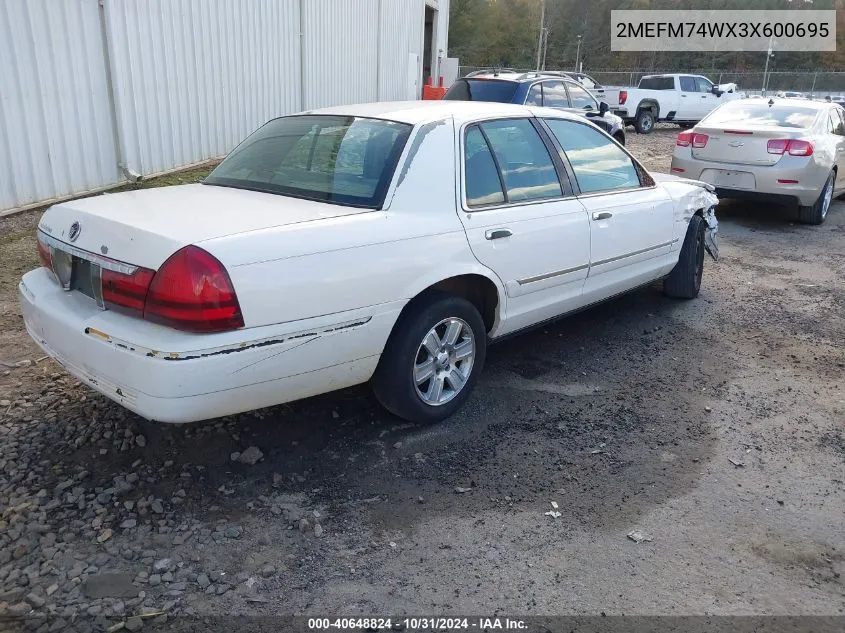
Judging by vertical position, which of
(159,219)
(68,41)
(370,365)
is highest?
(68,41)

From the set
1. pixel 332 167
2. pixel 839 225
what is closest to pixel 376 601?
pixel 332 167

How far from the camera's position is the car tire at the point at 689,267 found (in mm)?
5781

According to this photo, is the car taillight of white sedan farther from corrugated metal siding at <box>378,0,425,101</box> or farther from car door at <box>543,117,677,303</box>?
corrugated metal siding at <box>378,0,425,101</box>

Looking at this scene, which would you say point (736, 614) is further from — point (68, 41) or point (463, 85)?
point (463, 85)

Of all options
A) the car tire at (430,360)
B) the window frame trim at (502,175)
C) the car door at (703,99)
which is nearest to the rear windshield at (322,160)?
the window frame trim at (502,175)

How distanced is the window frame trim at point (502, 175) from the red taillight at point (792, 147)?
540 centimetres

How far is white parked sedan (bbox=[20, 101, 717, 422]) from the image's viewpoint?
2.85 meters

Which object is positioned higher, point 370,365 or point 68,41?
point 68,41

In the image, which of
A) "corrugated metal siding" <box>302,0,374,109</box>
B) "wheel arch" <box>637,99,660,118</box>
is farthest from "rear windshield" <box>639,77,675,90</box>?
"corrugated metal siding" <box>302,0,374,109</box>

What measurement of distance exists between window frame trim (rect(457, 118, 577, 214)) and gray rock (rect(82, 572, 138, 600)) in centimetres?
227

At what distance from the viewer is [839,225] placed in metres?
9.57

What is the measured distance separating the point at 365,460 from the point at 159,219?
4.77ft

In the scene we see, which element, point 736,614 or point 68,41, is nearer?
point 736,614

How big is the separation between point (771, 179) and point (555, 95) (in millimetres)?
4140
